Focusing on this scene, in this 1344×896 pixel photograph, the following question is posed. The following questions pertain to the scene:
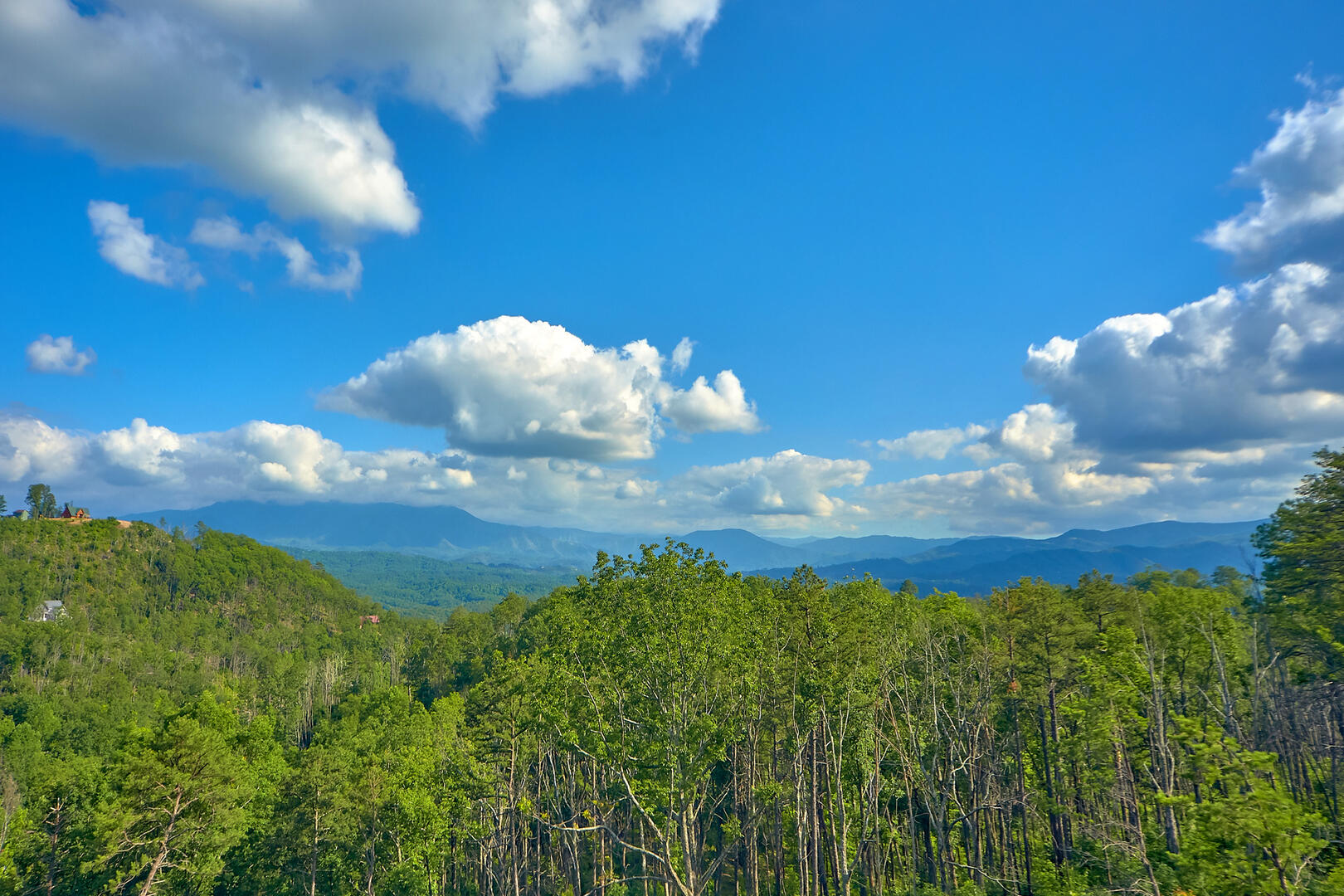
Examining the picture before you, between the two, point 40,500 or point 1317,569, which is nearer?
point 1317,569

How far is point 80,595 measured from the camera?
5487 inches

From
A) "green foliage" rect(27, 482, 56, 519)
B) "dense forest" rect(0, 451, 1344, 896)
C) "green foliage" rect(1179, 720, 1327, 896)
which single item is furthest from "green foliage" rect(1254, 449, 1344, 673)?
"green foliage" rect(27, 482, 56, 519)

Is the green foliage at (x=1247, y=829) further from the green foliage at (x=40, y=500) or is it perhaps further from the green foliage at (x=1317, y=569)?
the green foliage at (x=40, y=500)

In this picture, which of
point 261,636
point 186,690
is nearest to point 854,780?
point 186,690

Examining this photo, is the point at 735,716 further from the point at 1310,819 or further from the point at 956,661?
the point at 956,661

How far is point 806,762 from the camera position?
117ft

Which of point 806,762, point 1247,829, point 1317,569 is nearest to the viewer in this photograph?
point 1247,829

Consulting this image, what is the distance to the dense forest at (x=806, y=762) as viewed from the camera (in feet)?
68.9

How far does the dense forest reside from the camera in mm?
21000

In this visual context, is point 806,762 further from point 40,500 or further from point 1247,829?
point 40,500

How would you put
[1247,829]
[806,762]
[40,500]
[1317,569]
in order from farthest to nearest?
[40,500], [806,762], [1317,569], [1247,829]

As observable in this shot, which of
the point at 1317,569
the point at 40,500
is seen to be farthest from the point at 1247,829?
the point at 40,500

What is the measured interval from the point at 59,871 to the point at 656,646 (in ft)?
147

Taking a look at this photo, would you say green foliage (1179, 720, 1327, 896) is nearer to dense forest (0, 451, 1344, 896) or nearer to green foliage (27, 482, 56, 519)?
dense forest (0, 451, 1344, 896)
